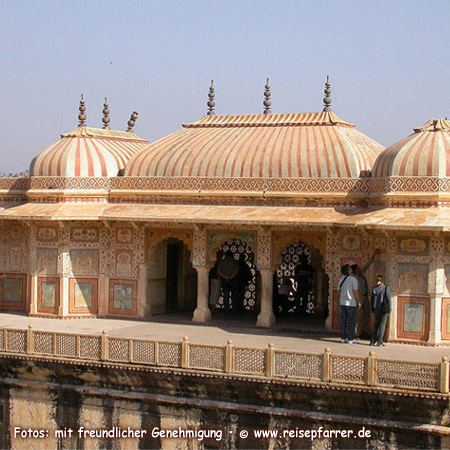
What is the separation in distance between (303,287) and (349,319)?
4.84 meters

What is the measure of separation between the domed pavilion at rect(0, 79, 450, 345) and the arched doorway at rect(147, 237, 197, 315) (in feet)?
0.14

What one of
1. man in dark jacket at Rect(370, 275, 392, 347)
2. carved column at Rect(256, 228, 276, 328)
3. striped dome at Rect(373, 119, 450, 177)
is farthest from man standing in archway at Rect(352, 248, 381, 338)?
carved column at Rect(256, 228, 276, 328)

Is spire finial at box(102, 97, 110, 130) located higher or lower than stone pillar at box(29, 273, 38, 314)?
higher

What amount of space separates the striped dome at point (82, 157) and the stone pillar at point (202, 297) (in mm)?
3220

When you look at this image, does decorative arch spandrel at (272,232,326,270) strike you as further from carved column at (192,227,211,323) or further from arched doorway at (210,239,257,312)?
arched doorway at (210,239,257,312)

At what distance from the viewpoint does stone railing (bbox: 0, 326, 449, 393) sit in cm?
1466

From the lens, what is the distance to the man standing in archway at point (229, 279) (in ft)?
72.3

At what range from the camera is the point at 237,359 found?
1590 centimetres

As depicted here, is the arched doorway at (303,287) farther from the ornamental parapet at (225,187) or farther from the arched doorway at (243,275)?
the ornamental parapet at (225,187)

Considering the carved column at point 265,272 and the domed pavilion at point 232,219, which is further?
Answer: the carved column at point 265,272

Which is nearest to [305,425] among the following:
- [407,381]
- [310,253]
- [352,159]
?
[407,381]

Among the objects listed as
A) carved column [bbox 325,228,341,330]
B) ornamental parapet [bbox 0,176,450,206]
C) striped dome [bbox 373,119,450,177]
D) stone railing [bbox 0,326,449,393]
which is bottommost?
stone railing [bbox 0,326,449,393]

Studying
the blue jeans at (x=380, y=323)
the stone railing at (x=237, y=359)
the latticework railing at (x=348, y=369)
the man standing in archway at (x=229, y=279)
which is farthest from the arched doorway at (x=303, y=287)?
the latticework railing at (x=348, y=369)

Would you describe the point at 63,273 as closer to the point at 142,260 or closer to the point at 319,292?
the point at 142,260
